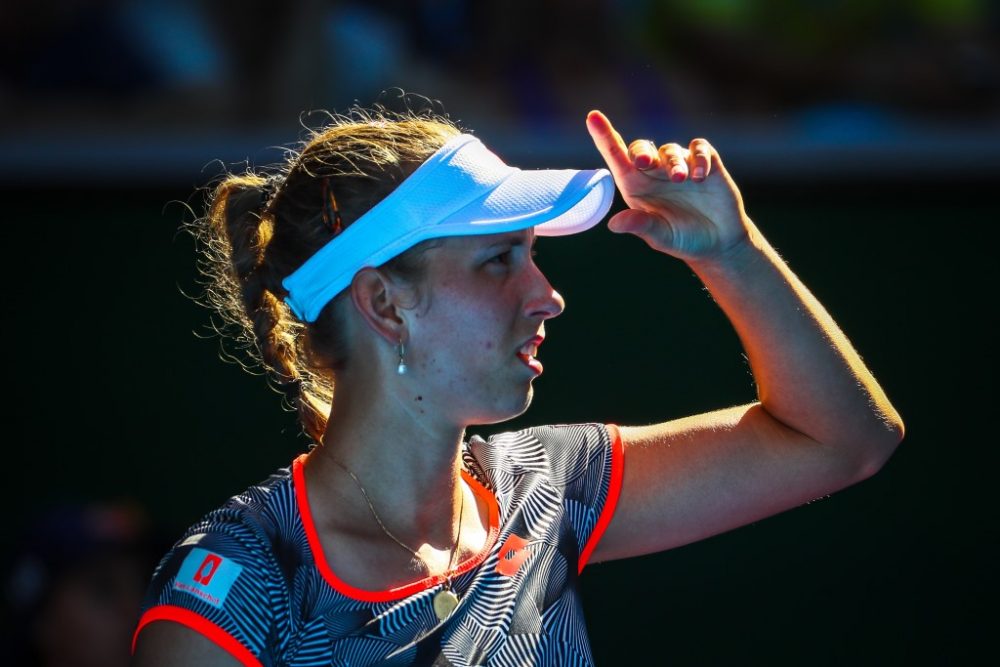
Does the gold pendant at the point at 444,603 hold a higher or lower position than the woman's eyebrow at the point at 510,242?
lower

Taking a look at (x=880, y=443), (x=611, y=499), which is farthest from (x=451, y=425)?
(x=880, y=443)

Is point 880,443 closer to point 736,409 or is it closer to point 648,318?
point 736,409

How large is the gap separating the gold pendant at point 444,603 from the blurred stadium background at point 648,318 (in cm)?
159

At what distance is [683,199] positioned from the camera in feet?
6.23

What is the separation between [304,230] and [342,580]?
471 mm

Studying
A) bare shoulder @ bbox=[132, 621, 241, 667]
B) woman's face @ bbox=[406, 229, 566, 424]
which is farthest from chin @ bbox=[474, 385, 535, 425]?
bare shoulder @ bbox=[132, 621, 241, 667]

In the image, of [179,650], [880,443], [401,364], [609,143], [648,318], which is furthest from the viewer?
[648,318]

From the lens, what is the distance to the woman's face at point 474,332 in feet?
5.76

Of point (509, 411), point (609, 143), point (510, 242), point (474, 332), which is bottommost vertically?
point (509, 411)

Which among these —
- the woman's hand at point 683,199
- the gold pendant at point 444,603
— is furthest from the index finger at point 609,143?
the gold pendant at point 444,603

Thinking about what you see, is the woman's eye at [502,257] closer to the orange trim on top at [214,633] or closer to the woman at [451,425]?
the woman at [451,425]

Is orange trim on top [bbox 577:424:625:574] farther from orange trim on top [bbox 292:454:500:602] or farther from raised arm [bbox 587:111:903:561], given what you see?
orange trim on top [bbox 292:454:500:602]

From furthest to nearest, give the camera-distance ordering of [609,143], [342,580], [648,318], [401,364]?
1. [648,318]
2. [609,143]
3. [401,364]
4. [342,580]

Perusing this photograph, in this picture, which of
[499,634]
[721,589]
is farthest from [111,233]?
[499,634]
